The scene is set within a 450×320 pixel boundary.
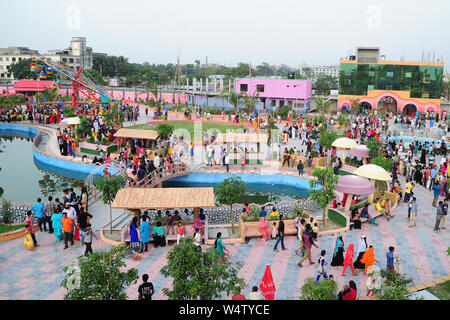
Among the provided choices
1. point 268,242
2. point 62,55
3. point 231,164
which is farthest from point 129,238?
point 62,55

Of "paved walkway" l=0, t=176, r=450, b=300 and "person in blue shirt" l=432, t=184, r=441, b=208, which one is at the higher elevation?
"person in blue shirt" l=432, t=184, r=441, b=208

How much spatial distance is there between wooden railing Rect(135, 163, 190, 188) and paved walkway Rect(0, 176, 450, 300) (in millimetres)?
5527

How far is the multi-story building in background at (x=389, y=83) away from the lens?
1777 inches

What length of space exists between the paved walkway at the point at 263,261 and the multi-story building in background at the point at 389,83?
117 feet

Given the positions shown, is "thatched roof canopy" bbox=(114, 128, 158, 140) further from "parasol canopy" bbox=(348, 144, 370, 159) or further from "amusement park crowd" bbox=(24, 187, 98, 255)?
"parasol canopy" bbox=(348, 144, 370, 159)

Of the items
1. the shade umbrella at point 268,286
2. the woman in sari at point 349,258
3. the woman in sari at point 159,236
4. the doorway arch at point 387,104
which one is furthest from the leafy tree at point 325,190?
the doorway arch at point 387,104

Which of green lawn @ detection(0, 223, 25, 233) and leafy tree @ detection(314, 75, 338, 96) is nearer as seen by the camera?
green lawn @ detection(0, 223, 25, 233)

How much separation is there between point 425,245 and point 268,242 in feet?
16.5

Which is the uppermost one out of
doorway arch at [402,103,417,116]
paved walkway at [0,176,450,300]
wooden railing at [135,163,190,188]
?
doorway arch at [402,103,417,116]

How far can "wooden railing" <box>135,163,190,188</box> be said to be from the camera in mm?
17703

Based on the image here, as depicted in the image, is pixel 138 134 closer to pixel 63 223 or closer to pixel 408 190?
pixel 63 223

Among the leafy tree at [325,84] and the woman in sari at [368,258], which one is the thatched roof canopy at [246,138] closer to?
the woman in sari at [368,258]

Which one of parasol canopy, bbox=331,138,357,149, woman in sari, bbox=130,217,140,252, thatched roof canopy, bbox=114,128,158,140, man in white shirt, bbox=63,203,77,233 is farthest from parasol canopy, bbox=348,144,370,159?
man in white shirt, bbox=63,203,77,233

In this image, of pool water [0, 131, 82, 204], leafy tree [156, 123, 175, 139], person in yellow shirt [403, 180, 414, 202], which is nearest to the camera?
person in yellow shirt [403, 180, 414, 202]
